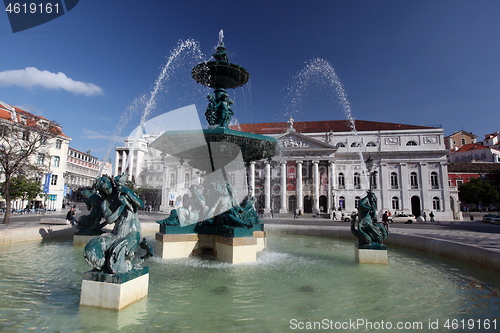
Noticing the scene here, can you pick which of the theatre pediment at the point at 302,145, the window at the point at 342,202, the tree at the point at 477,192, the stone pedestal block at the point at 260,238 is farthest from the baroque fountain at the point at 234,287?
the tree at the point at 477,192

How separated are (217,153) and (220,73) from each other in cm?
263

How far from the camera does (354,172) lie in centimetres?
4909

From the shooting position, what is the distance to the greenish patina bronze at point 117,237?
3.55 meters

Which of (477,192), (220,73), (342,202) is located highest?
(220,73)

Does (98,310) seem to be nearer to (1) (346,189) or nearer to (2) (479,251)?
(2) (479,251)

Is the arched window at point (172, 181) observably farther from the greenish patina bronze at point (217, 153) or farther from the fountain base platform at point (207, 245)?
the fountain base platform at point (207, 245)

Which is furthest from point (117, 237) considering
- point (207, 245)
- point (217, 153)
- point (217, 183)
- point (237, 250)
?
point (217, 153)

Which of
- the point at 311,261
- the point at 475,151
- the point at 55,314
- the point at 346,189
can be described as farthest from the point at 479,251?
the point at 475,151

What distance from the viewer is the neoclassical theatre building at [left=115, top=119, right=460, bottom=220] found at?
152 ft

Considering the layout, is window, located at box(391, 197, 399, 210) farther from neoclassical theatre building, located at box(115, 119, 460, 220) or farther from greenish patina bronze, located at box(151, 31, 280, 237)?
greenish patina bronze, located at box(151, 31, 280, 237)

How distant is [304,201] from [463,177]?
3291 centimetres

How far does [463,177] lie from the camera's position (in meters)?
54.9

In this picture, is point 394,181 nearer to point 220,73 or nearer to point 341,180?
point 341,180

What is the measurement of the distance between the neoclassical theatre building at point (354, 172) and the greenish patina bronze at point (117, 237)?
41.3m
